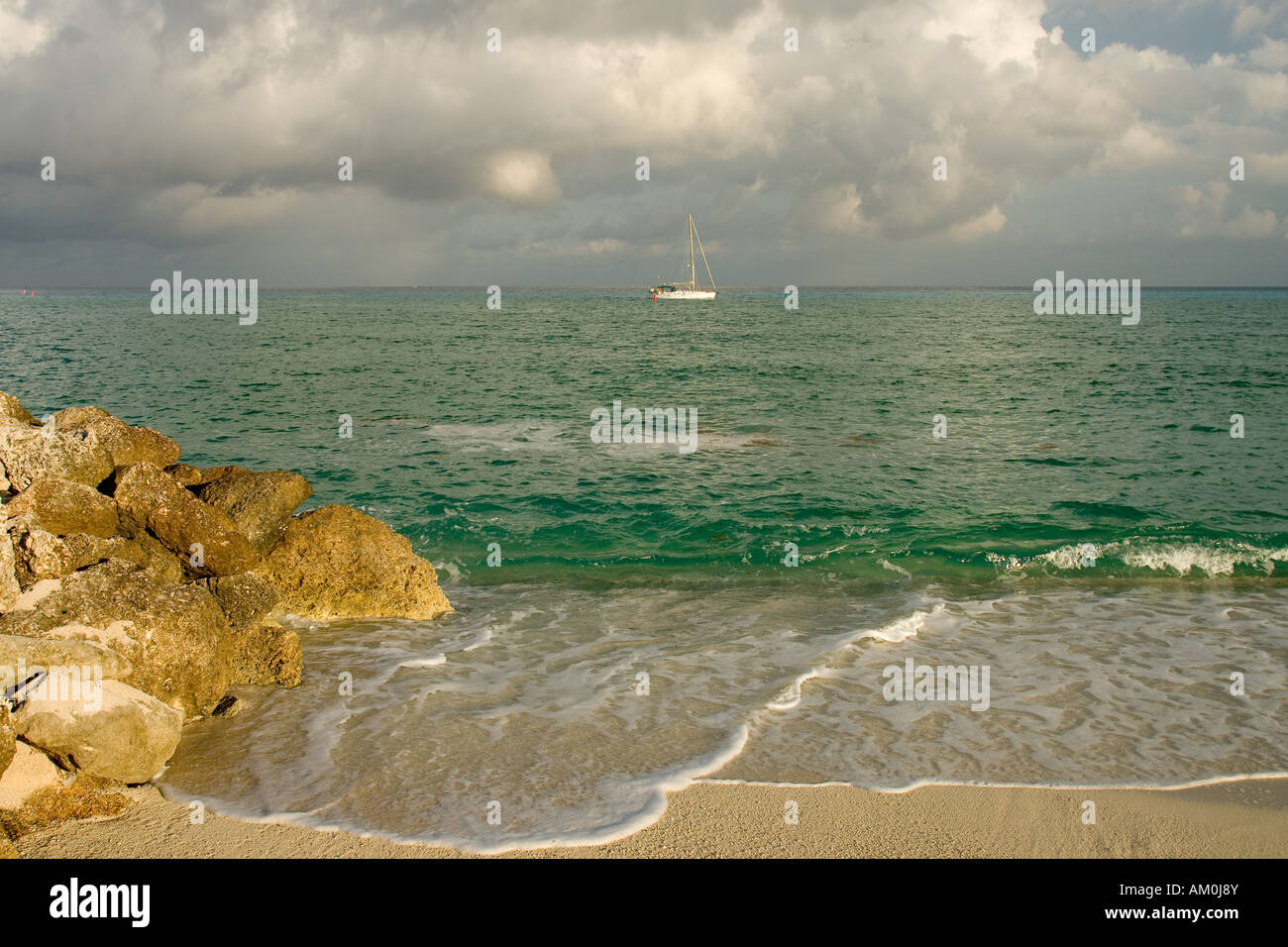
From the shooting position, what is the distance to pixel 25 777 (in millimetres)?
5559

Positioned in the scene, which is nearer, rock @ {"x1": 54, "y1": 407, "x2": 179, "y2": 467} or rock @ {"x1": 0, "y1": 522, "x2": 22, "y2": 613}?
rock @ {"x1": 0, "y1": 522, "x2": 22, "y2": 613}

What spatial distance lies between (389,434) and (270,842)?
19438 millimetres

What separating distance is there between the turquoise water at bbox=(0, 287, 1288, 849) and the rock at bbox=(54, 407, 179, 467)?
3.38 metres

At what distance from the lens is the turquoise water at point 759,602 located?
6660 millimetres

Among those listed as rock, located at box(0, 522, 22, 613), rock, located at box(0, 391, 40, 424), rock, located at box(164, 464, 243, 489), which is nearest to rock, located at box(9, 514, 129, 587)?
rock, located at box(0, 522, 22, 613)

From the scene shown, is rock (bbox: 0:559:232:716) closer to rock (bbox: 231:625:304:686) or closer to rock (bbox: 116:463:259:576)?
rock (bbox: 231:625:304:686)

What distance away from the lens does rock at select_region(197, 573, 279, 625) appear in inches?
335

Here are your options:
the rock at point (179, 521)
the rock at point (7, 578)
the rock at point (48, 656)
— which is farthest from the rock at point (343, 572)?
the rock at point (48, 656)

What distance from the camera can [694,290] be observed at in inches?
6132

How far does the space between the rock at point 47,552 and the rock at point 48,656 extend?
148 centimetres

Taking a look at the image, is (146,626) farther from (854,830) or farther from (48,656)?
(854,830)

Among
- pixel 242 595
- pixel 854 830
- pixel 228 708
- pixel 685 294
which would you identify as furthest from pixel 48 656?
pixel 685 294

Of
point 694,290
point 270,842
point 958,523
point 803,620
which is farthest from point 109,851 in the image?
point 694,290
